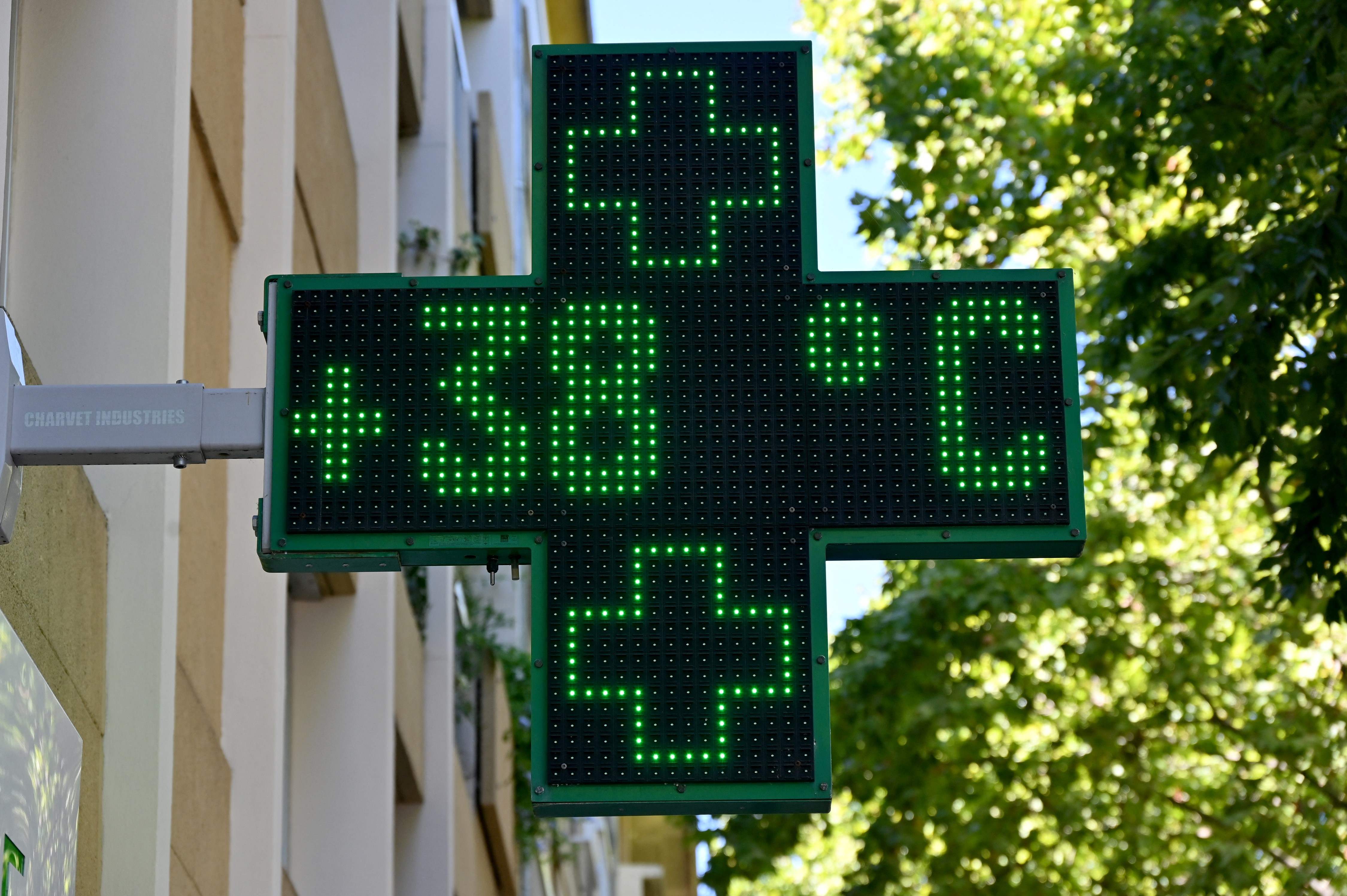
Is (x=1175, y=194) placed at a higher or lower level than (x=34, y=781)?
higher

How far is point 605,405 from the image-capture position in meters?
4.16

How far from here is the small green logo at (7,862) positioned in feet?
14.7

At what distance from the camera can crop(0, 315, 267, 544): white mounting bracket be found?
152 inches

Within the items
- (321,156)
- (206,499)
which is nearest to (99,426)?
(206,499)

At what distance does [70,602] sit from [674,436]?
2.41m

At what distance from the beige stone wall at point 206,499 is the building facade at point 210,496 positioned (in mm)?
24

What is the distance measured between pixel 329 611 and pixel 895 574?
6766 mm

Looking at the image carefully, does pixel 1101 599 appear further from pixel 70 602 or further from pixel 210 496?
pixel 70 602

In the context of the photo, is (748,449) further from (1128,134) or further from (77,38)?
(1128,134)

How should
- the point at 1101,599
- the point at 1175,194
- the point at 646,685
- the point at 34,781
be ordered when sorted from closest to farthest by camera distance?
the point at 646,685 < the point at 34,781 < the point at 1175,194 < the point at 1101,599

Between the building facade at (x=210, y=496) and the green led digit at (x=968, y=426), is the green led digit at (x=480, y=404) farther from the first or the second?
the building facade at (x=210, y=496)

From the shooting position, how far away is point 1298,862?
1451 centimetres

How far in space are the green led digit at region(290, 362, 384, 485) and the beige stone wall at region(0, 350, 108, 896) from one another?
1.16 meters

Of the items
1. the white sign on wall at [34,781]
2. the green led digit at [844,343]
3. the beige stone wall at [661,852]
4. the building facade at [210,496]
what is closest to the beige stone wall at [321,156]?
the building facade at [210,496]
